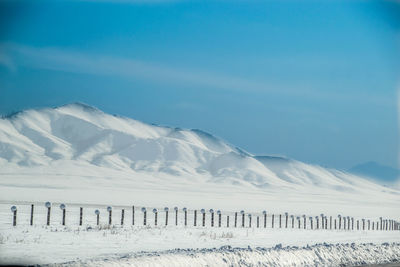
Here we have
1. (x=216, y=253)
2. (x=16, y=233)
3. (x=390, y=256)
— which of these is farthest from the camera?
(x=16, y=233)

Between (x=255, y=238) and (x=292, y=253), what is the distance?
1073 cm

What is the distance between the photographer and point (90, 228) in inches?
1243

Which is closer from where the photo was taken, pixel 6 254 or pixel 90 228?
pixel 6 254

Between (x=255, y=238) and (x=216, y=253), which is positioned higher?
(x=216, y=253)

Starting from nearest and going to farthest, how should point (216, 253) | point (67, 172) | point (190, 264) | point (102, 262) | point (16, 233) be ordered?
point (102, 262) → point (190, 264) → point (216, 253) → point (16, 233) → point (67, 172)

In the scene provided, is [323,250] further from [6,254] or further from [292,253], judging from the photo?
[6,254]

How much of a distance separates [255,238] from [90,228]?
6.82 m

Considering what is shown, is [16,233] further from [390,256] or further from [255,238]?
[390,256]

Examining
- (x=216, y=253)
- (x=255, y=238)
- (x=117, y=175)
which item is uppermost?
(x=216, y=253)

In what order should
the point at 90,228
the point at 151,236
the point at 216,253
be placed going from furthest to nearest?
the point at 90,228 < the point at 151,236 < the point at 216,253

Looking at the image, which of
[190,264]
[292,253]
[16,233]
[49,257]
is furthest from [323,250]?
[16,233]

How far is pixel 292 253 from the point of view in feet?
69.8

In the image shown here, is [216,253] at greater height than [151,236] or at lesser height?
greater

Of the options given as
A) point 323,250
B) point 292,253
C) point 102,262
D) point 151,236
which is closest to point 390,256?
point 323,250
